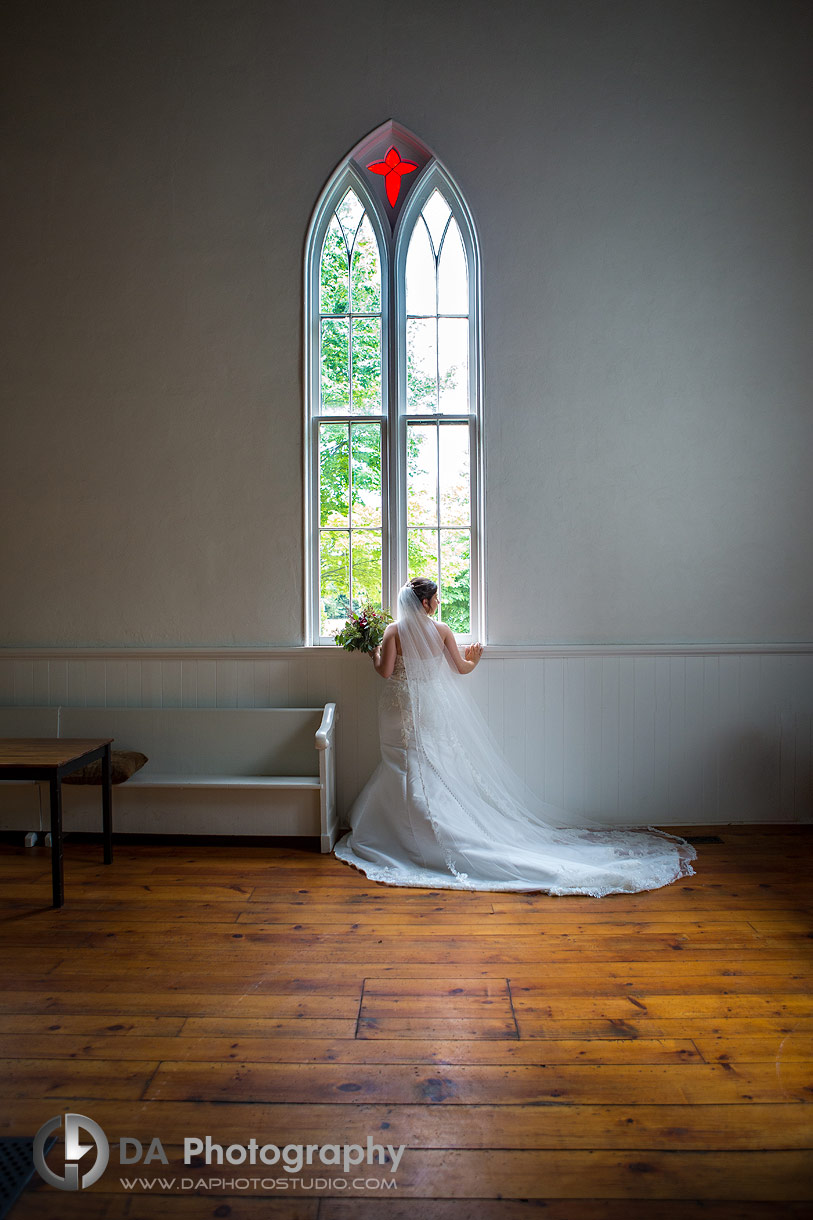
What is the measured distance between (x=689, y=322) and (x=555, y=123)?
152 centimetres

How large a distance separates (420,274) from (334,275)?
57 centimetres

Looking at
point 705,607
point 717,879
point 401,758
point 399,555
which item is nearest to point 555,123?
point 399,555

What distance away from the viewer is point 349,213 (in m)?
4.77

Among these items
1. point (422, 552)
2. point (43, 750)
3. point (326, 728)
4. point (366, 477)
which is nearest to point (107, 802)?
point (43, 750)

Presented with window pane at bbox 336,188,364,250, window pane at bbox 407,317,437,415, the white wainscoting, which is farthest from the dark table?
window pane at bbox 336,188,364,250

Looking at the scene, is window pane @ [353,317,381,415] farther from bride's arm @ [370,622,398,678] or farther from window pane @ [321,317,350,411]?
bride's arm @ [370,622,398,678]

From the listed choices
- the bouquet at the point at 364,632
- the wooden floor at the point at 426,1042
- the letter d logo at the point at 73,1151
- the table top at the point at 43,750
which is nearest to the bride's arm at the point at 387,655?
the bouquet at the point at 364,632

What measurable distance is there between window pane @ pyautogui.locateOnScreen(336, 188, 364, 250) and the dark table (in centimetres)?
356

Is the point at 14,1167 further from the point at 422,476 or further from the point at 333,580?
the point at 422,476

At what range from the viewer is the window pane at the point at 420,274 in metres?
4.77

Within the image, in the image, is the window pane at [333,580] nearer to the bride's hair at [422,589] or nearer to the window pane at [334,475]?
the window pane at [334,475]

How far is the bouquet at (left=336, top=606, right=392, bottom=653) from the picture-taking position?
4.27m

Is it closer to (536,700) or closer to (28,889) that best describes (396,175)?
(536,700)

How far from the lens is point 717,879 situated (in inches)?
146
